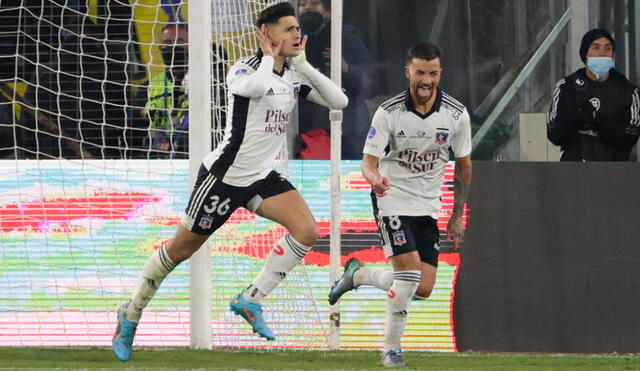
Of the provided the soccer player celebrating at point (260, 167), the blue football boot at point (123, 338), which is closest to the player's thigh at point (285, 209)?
the soccer player celebrating at point (260, 167)

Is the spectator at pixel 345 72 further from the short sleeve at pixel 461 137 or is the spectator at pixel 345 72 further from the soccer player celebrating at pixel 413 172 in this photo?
the short sleeve at pixel 461 137

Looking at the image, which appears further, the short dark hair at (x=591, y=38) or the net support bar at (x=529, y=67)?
the net support bar at (x=529, y=67)

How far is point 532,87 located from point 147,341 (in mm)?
3869

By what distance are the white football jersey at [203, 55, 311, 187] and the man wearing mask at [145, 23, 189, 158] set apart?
222cm

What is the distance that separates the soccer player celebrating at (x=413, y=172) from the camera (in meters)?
9.14

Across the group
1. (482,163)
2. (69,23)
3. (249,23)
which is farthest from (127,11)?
(482,163)

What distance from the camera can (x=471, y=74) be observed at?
1234 cm

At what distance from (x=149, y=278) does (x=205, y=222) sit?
615 mm

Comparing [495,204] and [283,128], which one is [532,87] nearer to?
Result: [495,204]

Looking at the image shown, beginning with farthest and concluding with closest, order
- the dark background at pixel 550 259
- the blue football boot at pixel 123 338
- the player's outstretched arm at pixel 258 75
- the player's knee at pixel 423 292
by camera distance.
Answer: the dark background at pixel 550 259 → the player's knee at pixel 423 292 → the blue football boot at pixel 123 338 → the player's outstretched arm at pixel 258 75

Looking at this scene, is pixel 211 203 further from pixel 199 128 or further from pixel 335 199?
pixel 335 199

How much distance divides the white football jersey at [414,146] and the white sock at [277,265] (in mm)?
600

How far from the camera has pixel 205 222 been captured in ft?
30.1

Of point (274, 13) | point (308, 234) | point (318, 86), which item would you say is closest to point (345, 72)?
point (318, 86)
